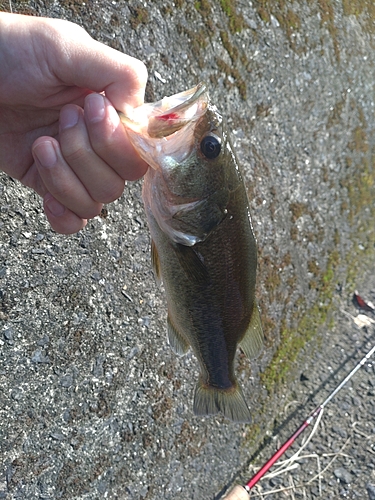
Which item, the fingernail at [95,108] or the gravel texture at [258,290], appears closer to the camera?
the fingernail at [95,108]

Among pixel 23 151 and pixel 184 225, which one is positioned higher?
pixel 184 225

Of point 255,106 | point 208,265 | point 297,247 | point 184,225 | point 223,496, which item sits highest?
point 184,225

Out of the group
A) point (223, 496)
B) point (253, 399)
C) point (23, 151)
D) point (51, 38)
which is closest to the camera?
point (51, 38)

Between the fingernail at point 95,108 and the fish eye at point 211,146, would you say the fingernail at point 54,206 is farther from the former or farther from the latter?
the fish eye at point 211,146

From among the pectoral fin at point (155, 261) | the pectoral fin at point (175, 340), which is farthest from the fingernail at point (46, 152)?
the pectoral fin at point (175, 340)

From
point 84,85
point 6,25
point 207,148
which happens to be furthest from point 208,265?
point 6,25

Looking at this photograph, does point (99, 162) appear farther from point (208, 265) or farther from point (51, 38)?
point (208, 265)

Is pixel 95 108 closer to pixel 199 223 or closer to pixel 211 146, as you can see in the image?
pixel 211 146

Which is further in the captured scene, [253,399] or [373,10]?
[373,10]
